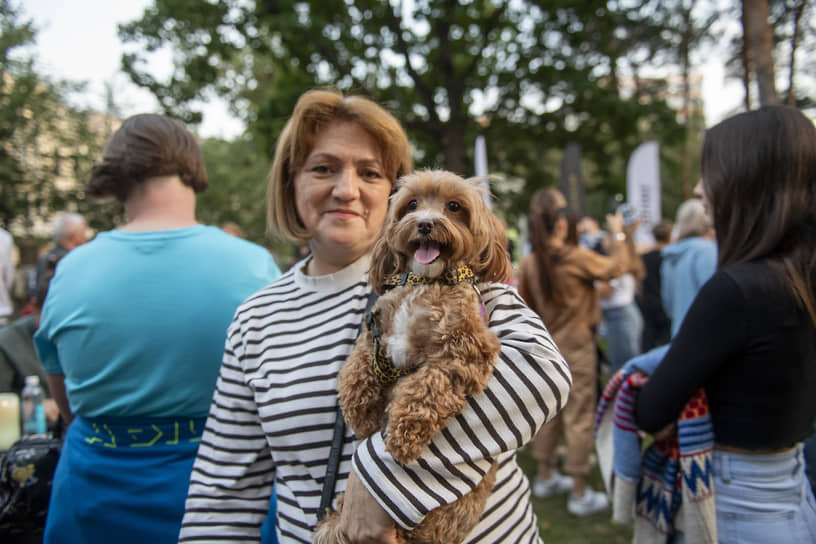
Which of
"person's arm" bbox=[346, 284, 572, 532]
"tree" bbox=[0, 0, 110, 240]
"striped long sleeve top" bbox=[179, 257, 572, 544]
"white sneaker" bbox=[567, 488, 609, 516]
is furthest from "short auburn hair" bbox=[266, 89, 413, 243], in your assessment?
"tree" bbox=[0, 0, 110, 240]

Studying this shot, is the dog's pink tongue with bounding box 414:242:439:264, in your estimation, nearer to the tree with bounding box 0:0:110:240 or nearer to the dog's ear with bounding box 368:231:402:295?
the dog's ear with bounding box 368:231:402:295

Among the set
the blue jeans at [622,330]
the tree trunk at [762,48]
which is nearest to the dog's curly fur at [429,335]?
the blue jeans at [622,330]

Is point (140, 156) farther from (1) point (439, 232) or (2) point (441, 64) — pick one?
(2) point (441, 64)

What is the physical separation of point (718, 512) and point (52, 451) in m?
3.13

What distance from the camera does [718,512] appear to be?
5.97 ft

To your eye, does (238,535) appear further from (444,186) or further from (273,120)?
(273,120)

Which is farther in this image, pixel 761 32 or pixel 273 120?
pixel 273 120

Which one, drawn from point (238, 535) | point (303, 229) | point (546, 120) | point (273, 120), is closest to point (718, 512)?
point (238, 535)

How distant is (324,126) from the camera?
1799 millimetres

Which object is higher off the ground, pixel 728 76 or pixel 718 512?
pixel 728 76

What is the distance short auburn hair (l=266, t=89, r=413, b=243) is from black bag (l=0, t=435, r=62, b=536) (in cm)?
200

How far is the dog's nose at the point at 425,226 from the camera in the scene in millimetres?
1265

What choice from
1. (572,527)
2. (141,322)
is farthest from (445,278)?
(572,527)

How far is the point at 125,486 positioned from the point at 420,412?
1.72 metres
